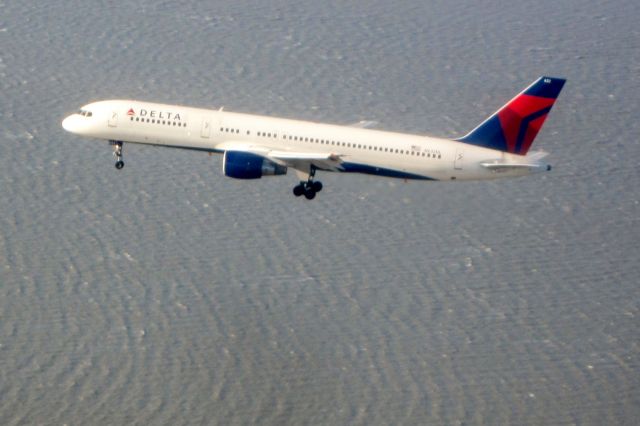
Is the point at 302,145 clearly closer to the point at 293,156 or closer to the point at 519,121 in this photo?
the point at 293,156

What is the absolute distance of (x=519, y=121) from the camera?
156375mm

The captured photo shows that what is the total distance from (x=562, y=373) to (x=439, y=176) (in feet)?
162

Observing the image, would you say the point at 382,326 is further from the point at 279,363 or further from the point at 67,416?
the point at 67,416

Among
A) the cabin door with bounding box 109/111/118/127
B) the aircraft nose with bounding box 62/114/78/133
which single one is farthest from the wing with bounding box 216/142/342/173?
the aircraft nose with bounding box 62/114/78/133

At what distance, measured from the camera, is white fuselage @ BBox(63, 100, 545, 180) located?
5984 inches

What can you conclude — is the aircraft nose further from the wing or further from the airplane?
the wing

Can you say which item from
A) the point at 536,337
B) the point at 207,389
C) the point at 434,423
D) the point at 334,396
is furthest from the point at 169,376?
the point at 536,337

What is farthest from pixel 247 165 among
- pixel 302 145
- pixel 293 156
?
pixel 302 145

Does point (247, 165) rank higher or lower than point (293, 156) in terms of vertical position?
lower

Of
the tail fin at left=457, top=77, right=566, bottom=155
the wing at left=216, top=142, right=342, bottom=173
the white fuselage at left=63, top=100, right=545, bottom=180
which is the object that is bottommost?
the wing at left=216, top=142, right=342, bottom=173

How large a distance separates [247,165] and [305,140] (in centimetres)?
605

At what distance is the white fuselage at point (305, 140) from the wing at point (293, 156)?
0.31m

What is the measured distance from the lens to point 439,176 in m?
154

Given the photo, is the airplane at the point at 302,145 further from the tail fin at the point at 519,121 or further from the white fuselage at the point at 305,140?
the tail fin at the point at 519,121
